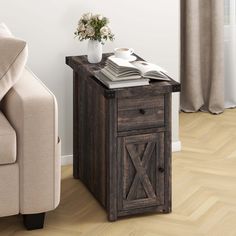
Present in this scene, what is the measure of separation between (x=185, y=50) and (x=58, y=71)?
129cm

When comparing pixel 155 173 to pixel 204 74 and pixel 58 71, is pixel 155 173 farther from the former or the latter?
pixel 204 74

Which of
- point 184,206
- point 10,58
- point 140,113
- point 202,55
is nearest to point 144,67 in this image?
point 140,113

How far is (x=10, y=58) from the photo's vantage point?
146 inches

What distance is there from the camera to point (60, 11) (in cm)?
444

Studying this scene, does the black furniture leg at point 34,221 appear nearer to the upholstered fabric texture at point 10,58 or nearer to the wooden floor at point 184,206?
the wooden floor at point 184,206

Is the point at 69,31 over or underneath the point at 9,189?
over

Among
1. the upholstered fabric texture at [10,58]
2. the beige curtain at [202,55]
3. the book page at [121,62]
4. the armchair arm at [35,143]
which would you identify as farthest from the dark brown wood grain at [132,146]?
the beige curtain at [202,55]

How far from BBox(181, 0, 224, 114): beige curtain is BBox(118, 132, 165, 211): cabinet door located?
166cm

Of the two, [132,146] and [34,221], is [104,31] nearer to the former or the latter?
[132,146]

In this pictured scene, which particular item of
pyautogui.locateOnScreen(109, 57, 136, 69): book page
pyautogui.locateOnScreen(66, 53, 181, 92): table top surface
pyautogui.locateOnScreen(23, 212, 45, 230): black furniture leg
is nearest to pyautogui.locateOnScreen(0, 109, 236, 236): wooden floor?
pyautogui.locateOnScreen(23, 212, 45, 230): black furniture leg

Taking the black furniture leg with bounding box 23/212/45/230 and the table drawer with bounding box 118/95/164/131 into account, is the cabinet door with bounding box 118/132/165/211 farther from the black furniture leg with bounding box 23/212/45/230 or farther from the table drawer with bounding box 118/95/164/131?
the black furniture leg with bounding box 23/212/45/230

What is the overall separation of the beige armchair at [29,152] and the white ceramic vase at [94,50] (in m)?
0.51

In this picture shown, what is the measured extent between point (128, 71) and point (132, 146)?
0.37 meters

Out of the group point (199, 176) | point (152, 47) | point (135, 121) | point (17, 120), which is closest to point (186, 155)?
point (199, 176)
